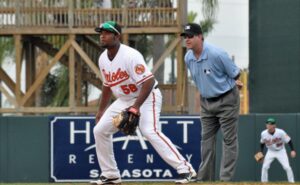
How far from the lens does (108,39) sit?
10.0 m

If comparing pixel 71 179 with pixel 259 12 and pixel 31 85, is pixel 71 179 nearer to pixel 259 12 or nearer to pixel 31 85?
pixel 259 12

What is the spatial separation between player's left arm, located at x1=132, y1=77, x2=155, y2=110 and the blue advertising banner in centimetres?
808

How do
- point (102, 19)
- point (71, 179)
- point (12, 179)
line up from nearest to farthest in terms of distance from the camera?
point (71, 179), point (12, 179), point (102, 19)

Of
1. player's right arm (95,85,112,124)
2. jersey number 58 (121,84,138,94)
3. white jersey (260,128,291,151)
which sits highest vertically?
jersey number 58 (121,84,138,94)

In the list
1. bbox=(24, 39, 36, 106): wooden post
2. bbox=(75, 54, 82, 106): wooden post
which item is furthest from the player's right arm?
bbox=(24, 39, 36, 106): wooden post

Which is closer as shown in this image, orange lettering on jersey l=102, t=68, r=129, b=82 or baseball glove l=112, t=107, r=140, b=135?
baseball glove l=112, t=107, r=140, b=135

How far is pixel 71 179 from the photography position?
59.2ft

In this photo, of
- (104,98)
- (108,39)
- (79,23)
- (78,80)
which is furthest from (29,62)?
(108,39)

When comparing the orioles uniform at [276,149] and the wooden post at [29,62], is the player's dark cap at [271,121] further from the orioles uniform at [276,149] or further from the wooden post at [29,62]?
the wooden post at [29,62]

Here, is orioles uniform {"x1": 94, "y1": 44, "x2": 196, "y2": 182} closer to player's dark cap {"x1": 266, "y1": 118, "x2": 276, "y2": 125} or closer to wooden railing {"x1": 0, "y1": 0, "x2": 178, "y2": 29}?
player's dark cap {"x1": 266, "y1": 118, "x2": 276, "y2": 125}

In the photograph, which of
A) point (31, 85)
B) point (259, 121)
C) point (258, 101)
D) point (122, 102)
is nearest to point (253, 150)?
point (259, 121)

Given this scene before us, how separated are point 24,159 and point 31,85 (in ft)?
21.5

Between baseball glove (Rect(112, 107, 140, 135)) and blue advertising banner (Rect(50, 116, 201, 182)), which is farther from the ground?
baseball glove (Rect(112, 107, 140, 135))

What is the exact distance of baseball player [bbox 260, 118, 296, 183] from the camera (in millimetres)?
19250
